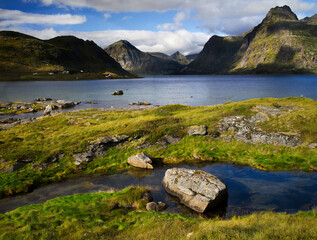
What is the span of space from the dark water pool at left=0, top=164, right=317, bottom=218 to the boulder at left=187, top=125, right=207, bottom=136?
28.1 feet

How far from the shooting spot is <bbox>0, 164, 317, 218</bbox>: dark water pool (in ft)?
62.5

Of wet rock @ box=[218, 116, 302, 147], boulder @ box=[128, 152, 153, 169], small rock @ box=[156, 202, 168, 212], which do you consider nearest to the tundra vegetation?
wet rock @ box=[218, 116, 302, 147]

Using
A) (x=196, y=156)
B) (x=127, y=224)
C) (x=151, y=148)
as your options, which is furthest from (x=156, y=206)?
(x=151, y=148)

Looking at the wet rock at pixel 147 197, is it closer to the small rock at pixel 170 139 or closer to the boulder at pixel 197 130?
the small rock at pixel 170 139

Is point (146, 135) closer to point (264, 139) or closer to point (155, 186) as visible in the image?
point (155, 186)

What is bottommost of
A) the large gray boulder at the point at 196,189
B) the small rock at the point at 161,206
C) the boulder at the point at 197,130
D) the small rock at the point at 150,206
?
the small rock at the point at 161,206

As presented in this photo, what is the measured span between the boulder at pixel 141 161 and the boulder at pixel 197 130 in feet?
36.3

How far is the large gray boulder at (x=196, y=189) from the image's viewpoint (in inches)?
735

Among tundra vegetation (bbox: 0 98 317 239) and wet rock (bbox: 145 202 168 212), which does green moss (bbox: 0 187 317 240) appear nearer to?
tundra vegetation (bbox: 0 98 317 239)

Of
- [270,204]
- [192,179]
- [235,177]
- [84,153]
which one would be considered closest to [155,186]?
[192,179]

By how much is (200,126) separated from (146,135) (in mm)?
9930

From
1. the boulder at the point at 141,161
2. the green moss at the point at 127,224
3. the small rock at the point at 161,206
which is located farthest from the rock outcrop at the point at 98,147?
the small rock at the point at 161,206

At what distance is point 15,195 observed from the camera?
896 inches

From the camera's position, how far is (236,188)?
2252 centimetres
